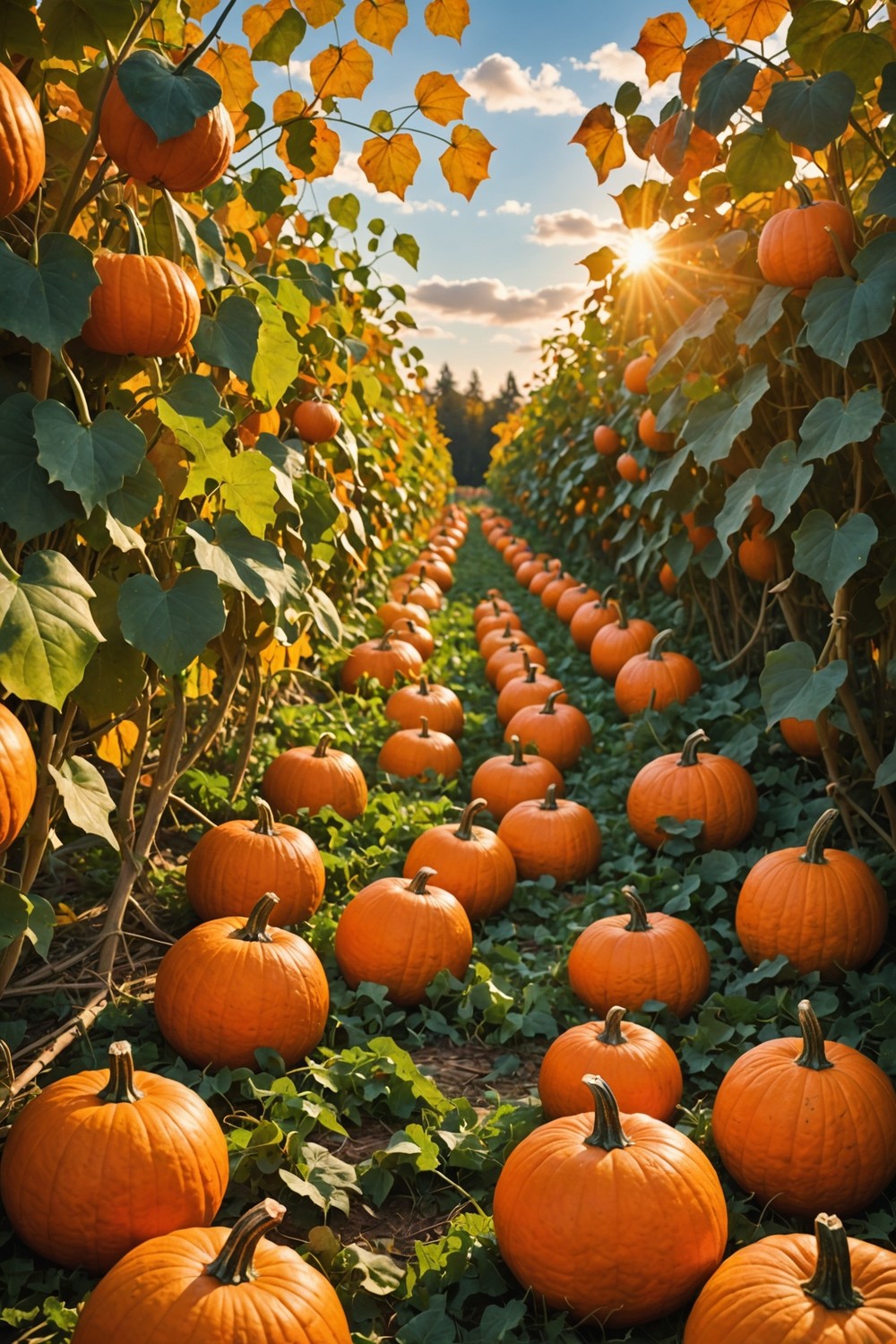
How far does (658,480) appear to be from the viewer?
4512 mm

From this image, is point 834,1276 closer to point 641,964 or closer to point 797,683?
point 641,964

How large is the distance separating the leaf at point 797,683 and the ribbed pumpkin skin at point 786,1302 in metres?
1.36

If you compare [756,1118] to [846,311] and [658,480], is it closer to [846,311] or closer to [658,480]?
[846,311]

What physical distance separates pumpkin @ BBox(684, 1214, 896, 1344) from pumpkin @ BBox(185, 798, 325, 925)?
181 cm

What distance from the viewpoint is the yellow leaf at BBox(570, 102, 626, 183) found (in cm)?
380

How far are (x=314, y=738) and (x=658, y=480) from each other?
6.78 feet

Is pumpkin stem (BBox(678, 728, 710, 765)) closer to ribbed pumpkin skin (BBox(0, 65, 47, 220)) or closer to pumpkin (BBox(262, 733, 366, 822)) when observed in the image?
pumpkin (BBox(262, 733, 366, 822))

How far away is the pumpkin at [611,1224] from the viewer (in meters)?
1.87

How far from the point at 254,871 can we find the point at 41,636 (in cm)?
165

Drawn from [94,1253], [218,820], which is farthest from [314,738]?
[94,1253]

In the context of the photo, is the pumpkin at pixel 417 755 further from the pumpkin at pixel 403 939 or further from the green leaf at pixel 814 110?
the green leaf at pixel 814 110

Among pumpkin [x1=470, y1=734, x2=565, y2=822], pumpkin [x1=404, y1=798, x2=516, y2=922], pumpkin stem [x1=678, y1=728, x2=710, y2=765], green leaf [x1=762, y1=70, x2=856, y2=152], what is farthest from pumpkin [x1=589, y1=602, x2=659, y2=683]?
green leaf [x1=762, y1=70, x2=856, y2=152]

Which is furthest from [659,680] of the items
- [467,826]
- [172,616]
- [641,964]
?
[172,616]

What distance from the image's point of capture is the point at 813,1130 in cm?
215
